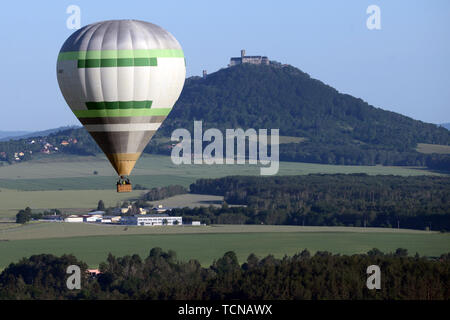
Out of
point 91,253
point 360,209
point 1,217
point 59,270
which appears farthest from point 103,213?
point 59,270

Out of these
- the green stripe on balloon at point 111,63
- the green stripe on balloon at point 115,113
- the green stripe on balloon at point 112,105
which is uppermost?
the green stripe on balloon at point 111,63

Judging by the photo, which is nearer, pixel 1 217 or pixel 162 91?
pixel 162 91

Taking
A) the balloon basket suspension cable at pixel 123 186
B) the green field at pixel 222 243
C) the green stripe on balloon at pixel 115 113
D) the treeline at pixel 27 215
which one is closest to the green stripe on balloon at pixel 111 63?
the green stripe on balloon at pixel 115 113

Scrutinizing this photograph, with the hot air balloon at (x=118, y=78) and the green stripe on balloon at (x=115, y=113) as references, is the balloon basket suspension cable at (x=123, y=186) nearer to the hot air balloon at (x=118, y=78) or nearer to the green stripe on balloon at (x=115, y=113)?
the hot air balloon at (x=118, y=78)
